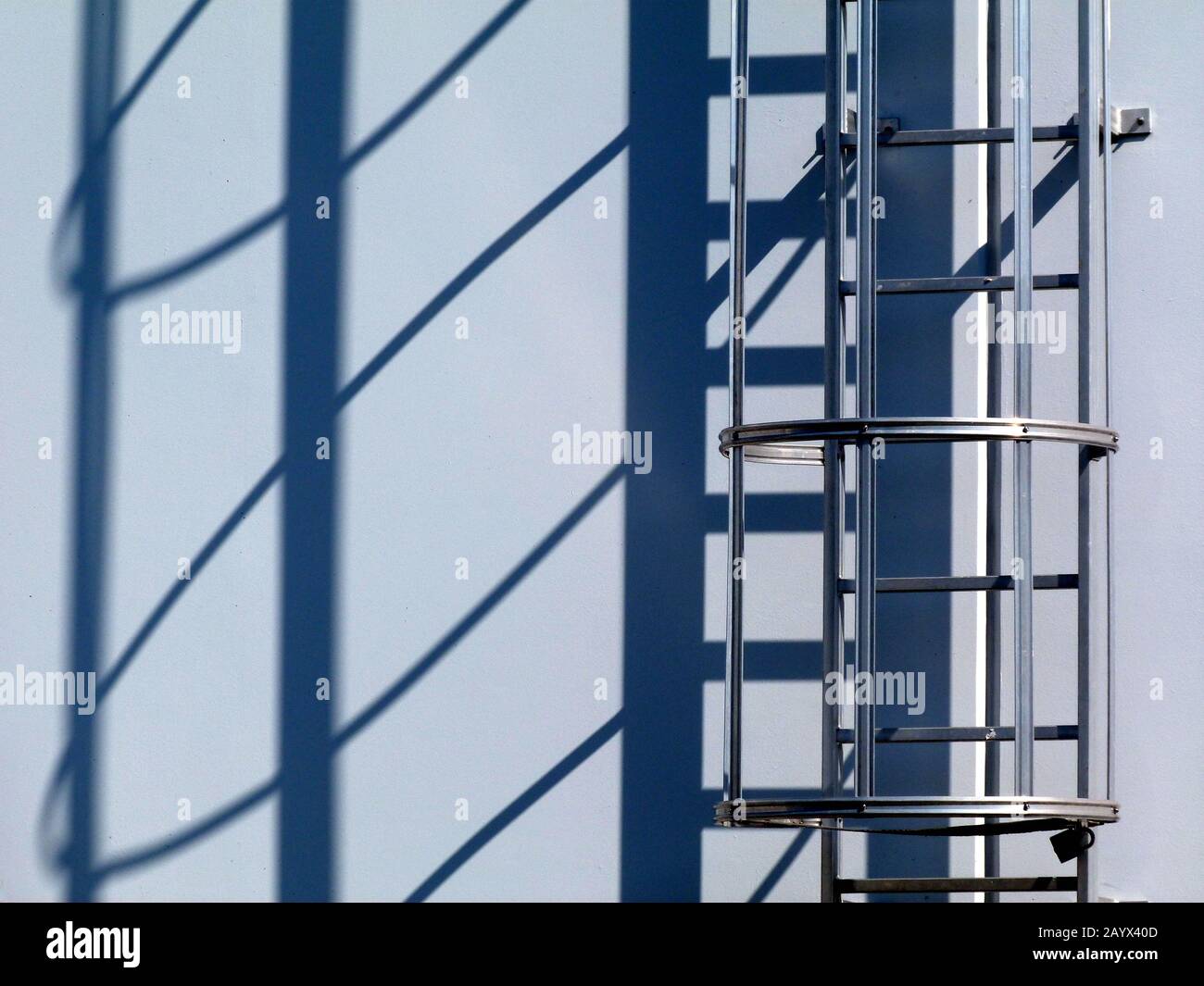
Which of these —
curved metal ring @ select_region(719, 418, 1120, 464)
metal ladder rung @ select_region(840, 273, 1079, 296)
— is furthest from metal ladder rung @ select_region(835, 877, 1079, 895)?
metal ladder rung @ select_region(840, 273, 1079, 296)

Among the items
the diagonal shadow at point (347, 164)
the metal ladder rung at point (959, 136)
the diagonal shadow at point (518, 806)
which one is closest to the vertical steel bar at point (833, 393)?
the metal ladder rung at point (959, 136)

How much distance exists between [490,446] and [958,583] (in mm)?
1423

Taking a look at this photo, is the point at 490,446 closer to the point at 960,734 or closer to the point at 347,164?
the point at 347,164

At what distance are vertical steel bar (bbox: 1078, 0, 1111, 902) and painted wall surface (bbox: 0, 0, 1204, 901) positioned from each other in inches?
2.7

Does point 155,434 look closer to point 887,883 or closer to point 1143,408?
point 887,883

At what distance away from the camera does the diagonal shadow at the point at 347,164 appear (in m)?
5.36

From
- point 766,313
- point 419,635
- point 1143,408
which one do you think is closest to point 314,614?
point 419,635

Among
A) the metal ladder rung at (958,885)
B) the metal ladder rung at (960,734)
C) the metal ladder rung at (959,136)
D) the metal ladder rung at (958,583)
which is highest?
the metal ladder rung at (959,136)

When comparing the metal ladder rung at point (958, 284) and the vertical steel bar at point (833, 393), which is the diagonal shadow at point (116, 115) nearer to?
the vertical steel bar at point (833, 393)

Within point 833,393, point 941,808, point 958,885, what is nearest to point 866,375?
point 833,393

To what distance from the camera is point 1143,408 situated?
504 centimetres

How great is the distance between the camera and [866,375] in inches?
183

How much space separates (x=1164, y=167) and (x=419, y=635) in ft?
8.03

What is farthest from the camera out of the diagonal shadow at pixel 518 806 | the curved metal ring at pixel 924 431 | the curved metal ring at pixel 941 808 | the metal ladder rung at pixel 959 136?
the diagonal shadow at pixel 518 806
